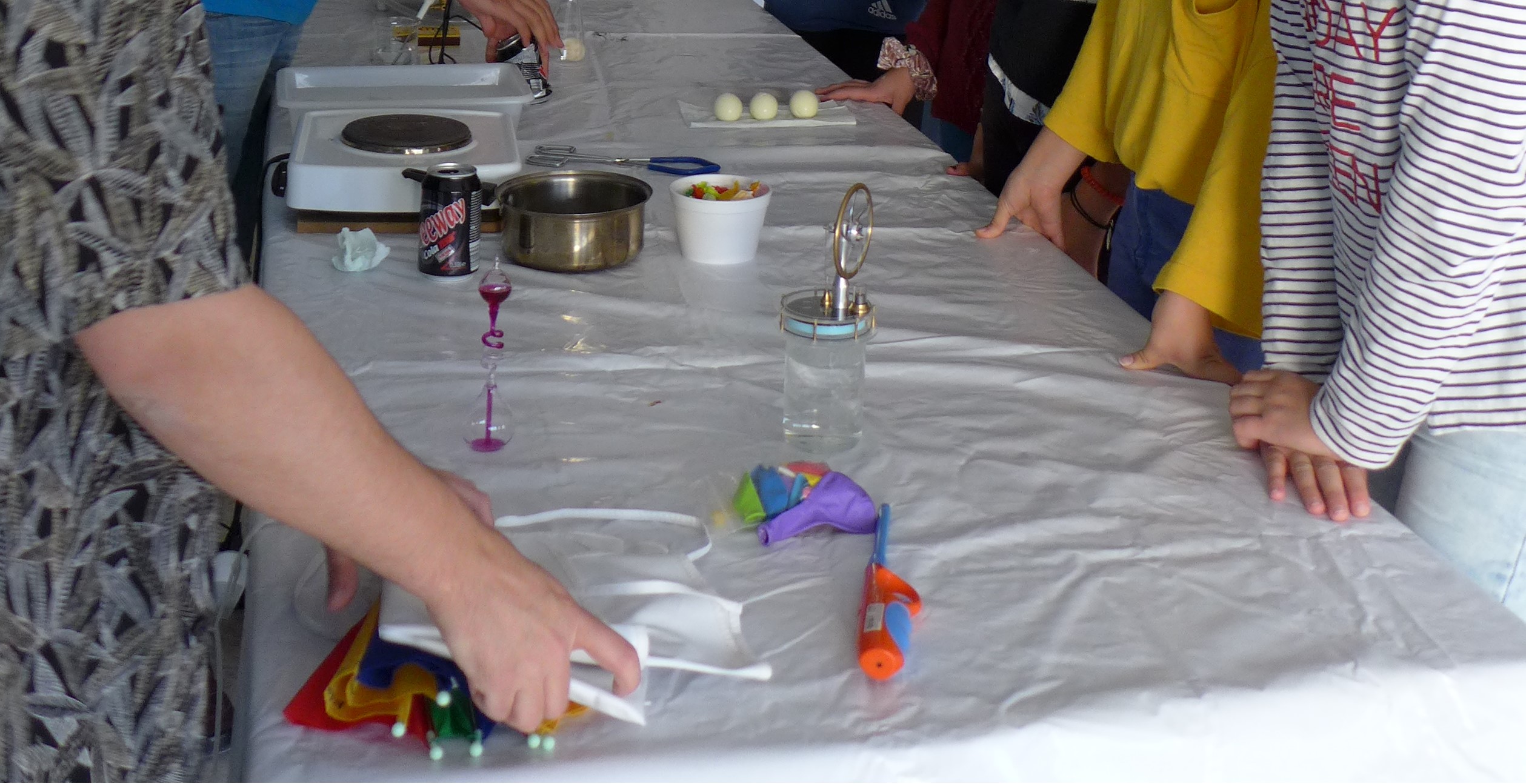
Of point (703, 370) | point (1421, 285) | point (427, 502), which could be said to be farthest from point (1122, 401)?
point (427, 502)

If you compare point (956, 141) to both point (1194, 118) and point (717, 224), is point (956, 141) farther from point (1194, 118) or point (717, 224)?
point (717, 224)

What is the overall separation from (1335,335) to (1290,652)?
45 centimetres

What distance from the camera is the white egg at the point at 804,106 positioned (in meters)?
2.05

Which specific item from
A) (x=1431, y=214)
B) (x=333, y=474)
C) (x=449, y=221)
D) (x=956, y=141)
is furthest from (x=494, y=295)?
(x=956, y=141)

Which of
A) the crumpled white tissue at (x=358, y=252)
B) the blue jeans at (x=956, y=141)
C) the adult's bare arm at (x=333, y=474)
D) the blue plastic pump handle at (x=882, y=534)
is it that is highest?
the adult's bare arm at (x=333, y=474)

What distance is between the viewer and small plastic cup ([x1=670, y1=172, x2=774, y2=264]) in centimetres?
142

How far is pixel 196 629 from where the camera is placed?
2.49 feet

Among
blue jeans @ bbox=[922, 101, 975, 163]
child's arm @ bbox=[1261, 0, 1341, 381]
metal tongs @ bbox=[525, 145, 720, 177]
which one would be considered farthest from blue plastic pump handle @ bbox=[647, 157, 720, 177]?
blue jeans @ bbox=[922, 101, 975, 163]

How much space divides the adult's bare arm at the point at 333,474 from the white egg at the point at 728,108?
144 cm

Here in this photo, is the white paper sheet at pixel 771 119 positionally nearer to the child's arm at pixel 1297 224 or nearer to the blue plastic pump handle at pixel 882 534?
the child's arm at pixel 1297 224

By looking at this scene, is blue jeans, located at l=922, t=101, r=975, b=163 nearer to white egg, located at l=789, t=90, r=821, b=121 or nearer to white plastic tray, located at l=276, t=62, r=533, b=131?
white egg, located at l=789, t=90, r=821, b=121

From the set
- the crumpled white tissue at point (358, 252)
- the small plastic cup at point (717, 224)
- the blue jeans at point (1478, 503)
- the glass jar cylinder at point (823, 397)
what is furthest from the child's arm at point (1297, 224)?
the crumpled white tissue at point (358, 252)

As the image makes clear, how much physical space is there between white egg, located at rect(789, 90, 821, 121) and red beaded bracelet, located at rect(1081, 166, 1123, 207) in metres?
0.46

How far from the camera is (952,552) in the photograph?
0.89 meters
